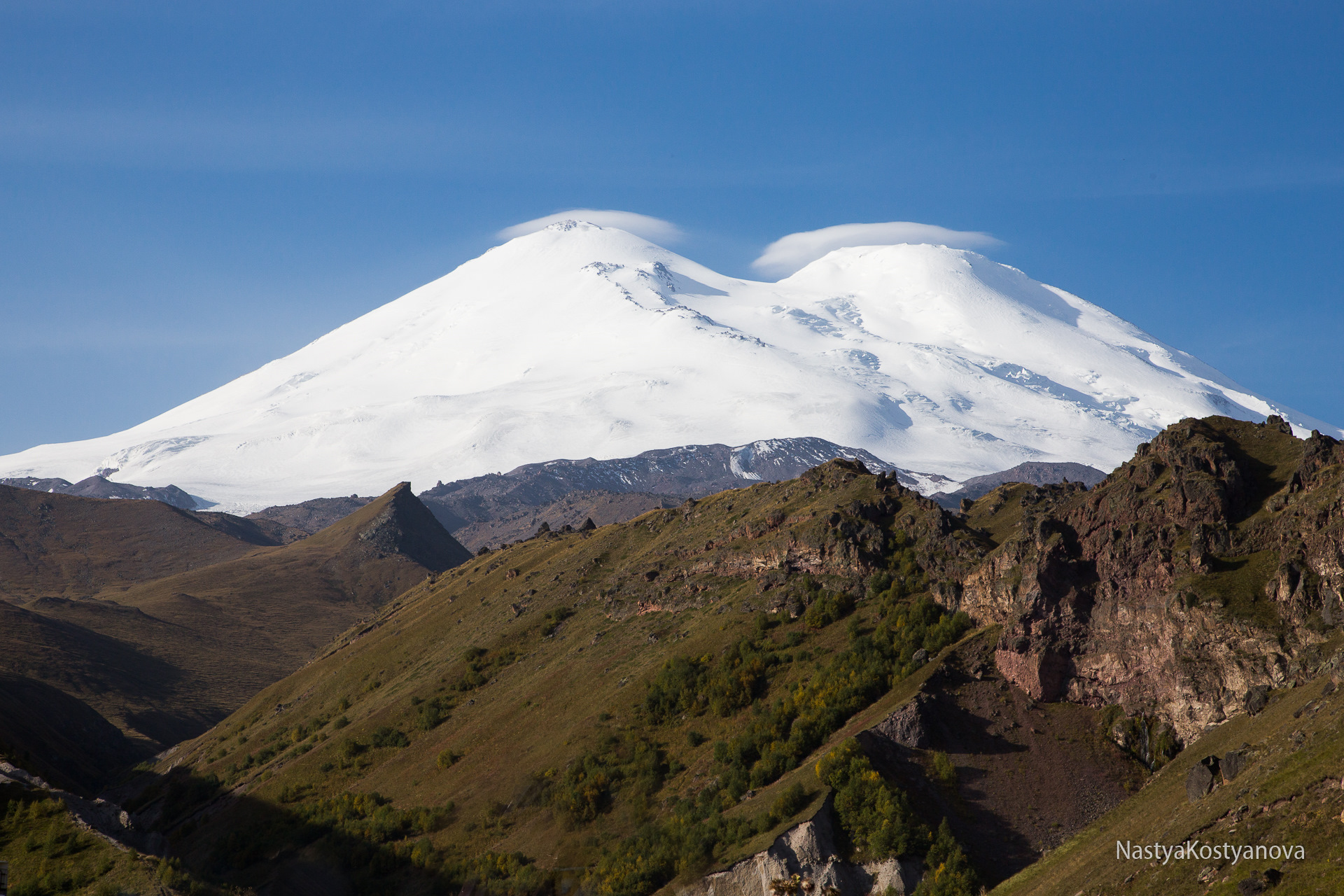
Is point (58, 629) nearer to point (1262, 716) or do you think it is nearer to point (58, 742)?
point (58, 742)

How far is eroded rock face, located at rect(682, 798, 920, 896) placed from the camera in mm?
38625

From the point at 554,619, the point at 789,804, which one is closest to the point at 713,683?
the point at 789,804

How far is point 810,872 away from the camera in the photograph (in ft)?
128

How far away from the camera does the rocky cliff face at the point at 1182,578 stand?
133ft

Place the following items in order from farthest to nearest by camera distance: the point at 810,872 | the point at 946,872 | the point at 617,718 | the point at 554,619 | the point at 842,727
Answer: the point at 554,619, the point at 617,718, the point at 842,727, the point at 810,872, the point at 946,872

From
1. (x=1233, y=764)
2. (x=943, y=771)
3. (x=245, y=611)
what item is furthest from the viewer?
(x=245, y=611)

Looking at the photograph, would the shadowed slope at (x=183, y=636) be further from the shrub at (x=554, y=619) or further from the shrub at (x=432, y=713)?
the shrub at (x=554, y=619)

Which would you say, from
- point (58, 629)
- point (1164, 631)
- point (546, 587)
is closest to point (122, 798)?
point (546, 587)

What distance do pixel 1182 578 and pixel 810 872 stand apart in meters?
20.2

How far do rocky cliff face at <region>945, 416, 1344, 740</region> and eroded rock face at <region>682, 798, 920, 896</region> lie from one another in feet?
40.2

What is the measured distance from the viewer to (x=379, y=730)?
70750mm

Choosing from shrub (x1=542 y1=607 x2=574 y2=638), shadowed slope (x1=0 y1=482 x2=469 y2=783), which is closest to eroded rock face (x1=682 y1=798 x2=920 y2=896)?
shrub (x1=542 y1=607 x2=574 y2=638)

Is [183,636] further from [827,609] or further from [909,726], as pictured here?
[909,726]

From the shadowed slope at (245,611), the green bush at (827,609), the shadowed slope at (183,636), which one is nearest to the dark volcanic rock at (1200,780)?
the green bush at (827,609)
